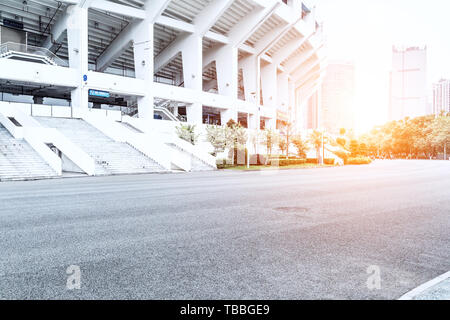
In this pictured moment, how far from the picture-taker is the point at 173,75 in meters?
60.8

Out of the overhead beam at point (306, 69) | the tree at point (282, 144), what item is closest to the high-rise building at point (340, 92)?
the overhead beam at point (306, 69)

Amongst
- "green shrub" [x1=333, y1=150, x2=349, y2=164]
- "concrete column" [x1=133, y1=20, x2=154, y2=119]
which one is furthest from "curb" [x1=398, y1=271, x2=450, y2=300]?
"green shrub" [x1=333, y1=150, x2=349, y2=164]

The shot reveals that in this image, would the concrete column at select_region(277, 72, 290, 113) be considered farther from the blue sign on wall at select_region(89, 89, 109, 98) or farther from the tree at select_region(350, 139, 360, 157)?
the blue sign on wall at select_region(89, 89, 109, 98)

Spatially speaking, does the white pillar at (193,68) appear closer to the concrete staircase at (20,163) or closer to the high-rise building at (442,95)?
the concrete staircase at (20,163)

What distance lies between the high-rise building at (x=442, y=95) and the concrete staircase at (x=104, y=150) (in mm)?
127822

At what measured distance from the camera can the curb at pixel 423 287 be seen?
3.44 meters

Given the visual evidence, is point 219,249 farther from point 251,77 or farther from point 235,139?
point 251,77

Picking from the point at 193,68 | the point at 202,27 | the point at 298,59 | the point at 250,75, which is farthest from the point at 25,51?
the point at 298,59

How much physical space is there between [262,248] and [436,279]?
7.62 ft

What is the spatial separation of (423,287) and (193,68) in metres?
44.1

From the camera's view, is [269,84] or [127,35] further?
[269,84]

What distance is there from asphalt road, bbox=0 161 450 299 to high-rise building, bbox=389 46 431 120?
155729 millimetres

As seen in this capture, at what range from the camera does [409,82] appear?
151m
